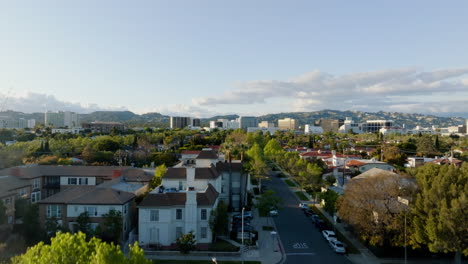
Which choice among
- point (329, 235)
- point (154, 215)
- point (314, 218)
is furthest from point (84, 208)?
point (314, 218)

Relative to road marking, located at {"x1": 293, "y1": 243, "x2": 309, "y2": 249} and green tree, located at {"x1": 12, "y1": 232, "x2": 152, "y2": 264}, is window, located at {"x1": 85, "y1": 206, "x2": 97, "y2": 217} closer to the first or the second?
green tree, located at {"x1": 12, "y1": 232, "x2": 152, "y2": 264}

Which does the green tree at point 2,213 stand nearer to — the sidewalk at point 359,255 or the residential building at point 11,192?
the residential building at point 11,192

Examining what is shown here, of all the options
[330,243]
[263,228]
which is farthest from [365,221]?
[263,228]

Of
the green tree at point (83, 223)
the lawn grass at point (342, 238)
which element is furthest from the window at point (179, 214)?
the lawn grass at point (342, 238)

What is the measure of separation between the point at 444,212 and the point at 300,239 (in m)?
13.0

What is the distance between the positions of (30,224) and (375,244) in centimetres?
2937

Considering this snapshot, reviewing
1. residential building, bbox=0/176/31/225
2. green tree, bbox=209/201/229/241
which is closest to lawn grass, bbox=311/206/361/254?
green tree, bbox=209/201/229/241

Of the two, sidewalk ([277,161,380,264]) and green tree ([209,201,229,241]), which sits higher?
green tree ([209,201,229,241])

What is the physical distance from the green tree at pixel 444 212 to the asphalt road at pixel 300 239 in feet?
21.0

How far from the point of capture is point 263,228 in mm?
35156

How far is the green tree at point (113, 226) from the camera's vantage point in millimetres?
28297

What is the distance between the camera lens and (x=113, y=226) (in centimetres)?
2847

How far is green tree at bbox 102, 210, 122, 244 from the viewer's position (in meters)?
28.3

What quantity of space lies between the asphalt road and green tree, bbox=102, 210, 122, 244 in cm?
1442
